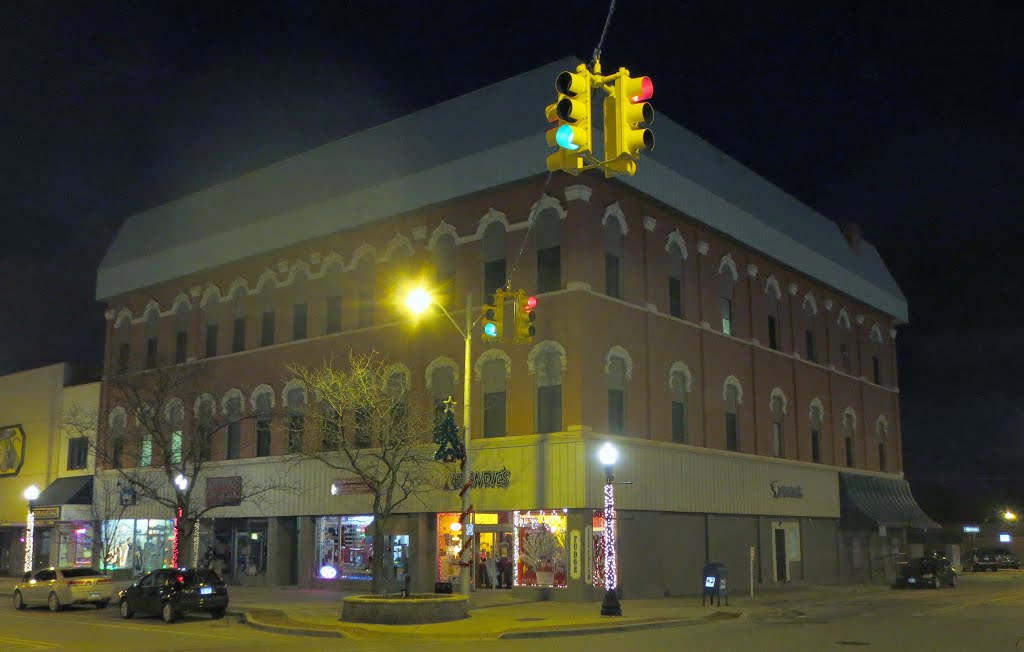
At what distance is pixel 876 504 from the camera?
50625mm

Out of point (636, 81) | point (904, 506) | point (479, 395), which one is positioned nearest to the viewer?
point (636, 81)

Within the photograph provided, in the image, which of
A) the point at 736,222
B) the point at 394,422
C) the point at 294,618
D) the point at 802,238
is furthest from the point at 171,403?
the point at 802,238

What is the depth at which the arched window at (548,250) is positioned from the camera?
115 feet

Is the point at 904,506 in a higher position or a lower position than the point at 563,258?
lower

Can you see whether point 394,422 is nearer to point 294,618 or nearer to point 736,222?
point 294,618

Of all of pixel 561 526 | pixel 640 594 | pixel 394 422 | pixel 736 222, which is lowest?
pixel 640 594

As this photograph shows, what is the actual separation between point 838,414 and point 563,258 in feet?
72.6

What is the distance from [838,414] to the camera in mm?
50250

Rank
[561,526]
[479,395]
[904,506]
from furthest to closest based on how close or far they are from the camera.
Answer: [904,506], [479,395], [561,526]

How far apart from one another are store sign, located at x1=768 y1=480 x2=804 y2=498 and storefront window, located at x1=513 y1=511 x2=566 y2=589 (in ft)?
44.3

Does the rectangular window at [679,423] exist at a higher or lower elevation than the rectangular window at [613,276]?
lower

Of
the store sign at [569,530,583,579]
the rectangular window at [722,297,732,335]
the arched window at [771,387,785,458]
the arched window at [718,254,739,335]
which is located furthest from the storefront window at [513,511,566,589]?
the arched window at [771,387,785,458]

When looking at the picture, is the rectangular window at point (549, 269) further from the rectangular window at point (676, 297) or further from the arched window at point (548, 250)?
the rectangular window at point (676, 297)

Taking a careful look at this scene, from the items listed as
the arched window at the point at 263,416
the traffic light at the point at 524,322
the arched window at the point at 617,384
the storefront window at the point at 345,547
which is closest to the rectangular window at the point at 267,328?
the arched window at the point at 263,416
